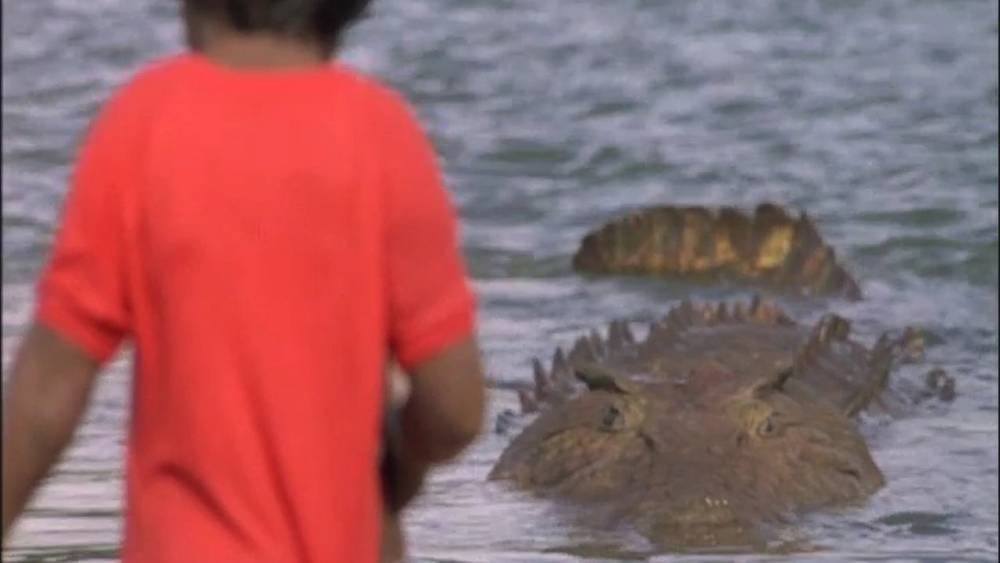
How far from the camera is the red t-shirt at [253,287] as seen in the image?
3.55 metres

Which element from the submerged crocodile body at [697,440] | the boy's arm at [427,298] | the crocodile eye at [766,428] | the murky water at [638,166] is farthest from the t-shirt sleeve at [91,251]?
the crocodile eye at [766,428]

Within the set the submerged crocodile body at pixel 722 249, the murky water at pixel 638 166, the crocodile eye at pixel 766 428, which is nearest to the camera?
the murky water at pixel 638 166

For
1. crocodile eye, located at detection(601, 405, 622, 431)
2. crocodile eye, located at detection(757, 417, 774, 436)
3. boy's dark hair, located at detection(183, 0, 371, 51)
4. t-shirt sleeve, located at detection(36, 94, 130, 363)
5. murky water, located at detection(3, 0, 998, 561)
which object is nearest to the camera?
t-shirt sleeve, located at detection(36, 94, 130, 363)

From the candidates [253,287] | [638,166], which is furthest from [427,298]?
[638,166]

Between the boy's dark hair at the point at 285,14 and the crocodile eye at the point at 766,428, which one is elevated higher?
the boy's dark hair at the point at 285,14

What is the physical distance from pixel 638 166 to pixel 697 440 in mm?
8317

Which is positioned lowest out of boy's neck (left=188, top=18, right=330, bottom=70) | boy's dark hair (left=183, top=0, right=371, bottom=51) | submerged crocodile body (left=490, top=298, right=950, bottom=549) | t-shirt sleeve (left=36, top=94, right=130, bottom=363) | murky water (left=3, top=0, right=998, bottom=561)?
murky water (left=3, top=0, right=998, bottom=561)

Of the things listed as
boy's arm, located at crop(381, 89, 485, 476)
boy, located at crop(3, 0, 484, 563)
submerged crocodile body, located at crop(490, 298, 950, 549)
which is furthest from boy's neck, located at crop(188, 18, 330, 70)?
submerged crocodile body, located at crop(490, 298, 950, 549)

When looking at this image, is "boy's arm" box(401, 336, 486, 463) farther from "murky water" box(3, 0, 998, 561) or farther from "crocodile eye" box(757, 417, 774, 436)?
"crocodile eye" box(757, 417, 774, 436)

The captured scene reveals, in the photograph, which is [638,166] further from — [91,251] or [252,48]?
[91,251]

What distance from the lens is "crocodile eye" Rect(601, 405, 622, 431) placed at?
29.7 feet

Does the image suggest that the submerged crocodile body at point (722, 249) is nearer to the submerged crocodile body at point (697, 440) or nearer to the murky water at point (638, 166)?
the murky water at point (638, 166)

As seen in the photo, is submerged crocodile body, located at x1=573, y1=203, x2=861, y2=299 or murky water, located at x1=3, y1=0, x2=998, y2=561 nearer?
murky water, located at x1=3, y1=0, x2=998, y2=561

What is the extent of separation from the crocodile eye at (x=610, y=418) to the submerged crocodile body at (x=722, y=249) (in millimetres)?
3503
